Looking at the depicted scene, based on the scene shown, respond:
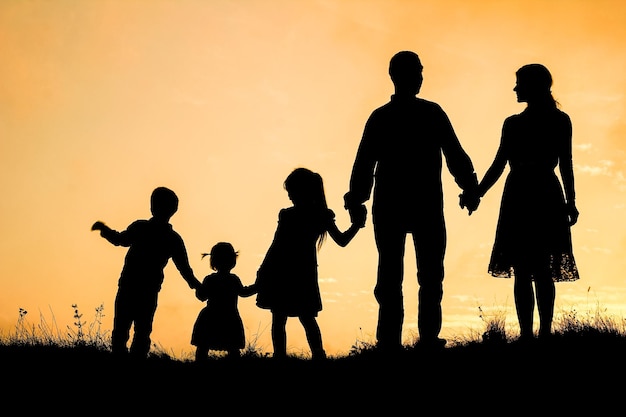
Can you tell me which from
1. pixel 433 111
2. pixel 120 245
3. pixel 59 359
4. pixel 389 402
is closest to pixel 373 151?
pixel 433 111

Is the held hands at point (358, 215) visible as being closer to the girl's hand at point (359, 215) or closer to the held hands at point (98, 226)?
the girl's hand at point (359, 215)

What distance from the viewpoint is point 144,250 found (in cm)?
964

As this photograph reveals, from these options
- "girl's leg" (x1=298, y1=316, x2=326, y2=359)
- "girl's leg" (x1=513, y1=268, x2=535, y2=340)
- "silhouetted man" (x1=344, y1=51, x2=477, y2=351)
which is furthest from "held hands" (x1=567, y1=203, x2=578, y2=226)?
"girl's leg" (x1=298, y1=316, x2=326, y2=359)

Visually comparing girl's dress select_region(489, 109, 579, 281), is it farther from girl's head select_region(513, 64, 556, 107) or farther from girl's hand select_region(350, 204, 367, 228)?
girl's hand select_region(350, 204, 367, 228)

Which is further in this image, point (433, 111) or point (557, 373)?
point (433, 111)

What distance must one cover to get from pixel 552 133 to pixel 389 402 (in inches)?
151

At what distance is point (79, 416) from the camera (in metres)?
6.88

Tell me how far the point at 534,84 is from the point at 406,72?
1.68m

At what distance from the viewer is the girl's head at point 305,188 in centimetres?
924

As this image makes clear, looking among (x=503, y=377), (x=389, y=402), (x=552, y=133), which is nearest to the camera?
(x=389, y=402)

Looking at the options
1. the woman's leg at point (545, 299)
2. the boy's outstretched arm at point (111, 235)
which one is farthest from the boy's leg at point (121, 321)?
the woman's leg at point (545, 299)

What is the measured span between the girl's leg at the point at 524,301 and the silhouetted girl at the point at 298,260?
2143 mm

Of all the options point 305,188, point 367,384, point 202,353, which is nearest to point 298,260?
point 305,188

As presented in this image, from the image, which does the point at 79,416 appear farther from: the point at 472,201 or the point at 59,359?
the point at 472,201
